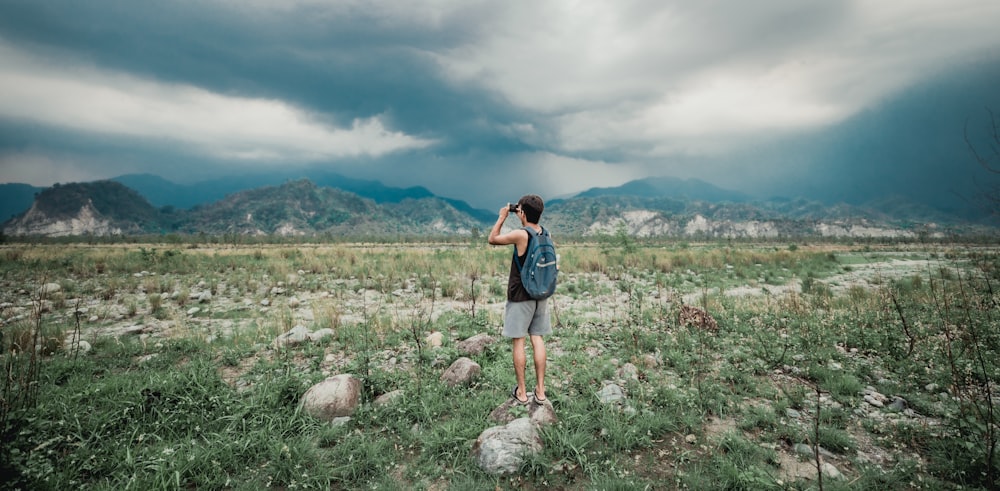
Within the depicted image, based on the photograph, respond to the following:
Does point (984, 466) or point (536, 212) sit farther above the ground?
point (536, 212)

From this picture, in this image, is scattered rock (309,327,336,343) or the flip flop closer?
the flip flop

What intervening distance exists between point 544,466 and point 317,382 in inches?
133

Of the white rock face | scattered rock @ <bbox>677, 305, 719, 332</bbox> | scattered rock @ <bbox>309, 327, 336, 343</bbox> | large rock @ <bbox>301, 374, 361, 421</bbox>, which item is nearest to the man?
large rock @ <bbox>301, 374, 361, 421</bbox>

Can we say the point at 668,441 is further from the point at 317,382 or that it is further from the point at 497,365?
the point at 317,382

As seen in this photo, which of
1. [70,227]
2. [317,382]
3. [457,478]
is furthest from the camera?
[70,227]

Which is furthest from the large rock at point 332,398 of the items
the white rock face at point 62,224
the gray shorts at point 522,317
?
the white rock face at point 62,224

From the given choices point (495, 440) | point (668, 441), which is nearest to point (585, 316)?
point (668, 441)

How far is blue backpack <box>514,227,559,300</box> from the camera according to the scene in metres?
4.50

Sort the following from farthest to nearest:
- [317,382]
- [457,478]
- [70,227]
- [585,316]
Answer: [70,227] → [585,316] → [317,382] → [457,478]

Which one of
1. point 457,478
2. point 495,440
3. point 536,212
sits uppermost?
point 536,212

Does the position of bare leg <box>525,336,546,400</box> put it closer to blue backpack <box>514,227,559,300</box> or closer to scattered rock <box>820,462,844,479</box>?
blue backpack <box>514,227,559,300</box>

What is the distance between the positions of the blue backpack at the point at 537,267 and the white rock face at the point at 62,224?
25128 cm

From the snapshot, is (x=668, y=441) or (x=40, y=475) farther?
(x=668, y=441)

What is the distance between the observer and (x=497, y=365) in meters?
5.72
